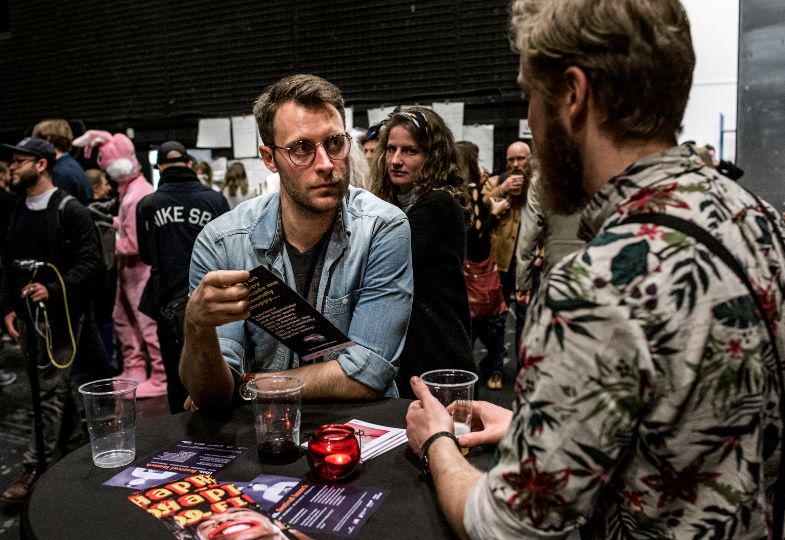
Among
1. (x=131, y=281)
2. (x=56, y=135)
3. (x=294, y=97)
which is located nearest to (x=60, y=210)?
(x=131, y=281)

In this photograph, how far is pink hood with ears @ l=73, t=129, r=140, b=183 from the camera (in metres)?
4.76

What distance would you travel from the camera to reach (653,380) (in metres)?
0.78

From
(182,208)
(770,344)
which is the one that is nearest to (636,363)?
(770,344)

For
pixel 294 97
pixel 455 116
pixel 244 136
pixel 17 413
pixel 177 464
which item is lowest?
pixel 17 413

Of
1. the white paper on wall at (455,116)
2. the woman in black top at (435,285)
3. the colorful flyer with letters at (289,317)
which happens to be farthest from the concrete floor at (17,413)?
the white paper on wall at (455,116)

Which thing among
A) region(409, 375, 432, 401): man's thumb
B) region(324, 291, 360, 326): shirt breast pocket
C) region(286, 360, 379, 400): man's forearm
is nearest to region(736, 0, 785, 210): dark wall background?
region(324, 291, 360, 326): shirt breast pocket

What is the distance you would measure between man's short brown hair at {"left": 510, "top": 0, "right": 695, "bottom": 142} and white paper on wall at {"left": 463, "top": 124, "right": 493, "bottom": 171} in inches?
230

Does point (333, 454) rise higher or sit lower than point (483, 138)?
lower

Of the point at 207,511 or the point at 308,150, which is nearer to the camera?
the point at 207,511

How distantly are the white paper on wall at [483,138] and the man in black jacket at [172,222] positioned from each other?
3.36 metres

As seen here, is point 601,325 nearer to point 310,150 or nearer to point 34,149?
point 310,150

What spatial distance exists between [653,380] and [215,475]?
861mm

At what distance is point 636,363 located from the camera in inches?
30.1

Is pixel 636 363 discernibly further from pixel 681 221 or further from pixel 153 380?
pixel 153 380
